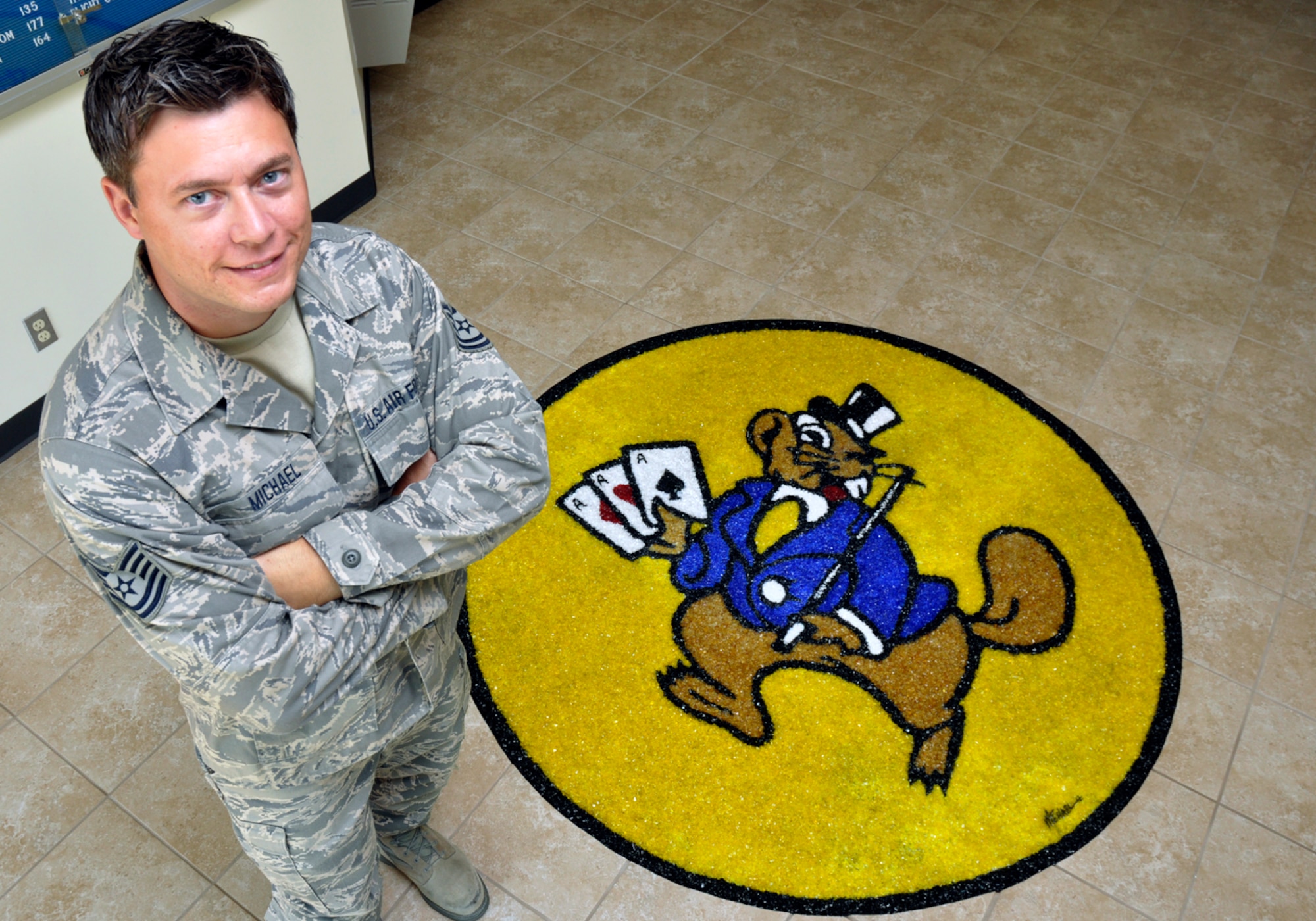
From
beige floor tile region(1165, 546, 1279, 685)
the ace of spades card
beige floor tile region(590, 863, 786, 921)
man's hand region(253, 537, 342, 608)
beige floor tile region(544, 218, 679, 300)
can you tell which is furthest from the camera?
beige floor tile region(544, 218, 679, 300)

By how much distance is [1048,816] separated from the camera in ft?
8.50

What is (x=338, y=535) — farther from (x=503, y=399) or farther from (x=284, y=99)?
(x=284, y=99)

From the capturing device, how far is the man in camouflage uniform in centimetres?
125

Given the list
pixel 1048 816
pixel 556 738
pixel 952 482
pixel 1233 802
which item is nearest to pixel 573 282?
pixel 952 482

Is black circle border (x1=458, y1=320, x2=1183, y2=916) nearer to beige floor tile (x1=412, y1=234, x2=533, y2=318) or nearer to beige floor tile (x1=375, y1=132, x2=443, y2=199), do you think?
beige floor tile (x1=412, y1=234, x2=533, y2=318)

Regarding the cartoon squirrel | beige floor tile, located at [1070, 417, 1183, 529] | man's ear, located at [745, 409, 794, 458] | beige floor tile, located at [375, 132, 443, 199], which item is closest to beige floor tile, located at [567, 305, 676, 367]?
man's ear, located at [745, 409, 794, 458]

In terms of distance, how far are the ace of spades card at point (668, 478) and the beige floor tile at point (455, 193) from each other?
56.3 inches

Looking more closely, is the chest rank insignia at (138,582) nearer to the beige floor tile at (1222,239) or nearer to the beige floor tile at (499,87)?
the beige floor tile at (499,87)

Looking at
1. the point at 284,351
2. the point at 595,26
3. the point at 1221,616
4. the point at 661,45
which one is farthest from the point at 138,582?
the point at 595,26

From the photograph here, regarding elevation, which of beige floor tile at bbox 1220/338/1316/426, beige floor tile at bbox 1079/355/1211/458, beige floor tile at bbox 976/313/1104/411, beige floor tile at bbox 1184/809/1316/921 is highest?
beige floor tile at bbox 976/313/1104/411

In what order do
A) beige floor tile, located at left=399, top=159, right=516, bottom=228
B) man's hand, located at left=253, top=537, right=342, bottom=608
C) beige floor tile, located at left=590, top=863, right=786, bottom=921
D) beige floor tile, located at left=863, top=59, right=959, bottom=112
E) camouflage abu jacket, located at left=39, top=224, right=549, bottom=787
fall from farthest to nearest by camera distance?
1. beige floor tile, located at left=863, top=59, right=959, bottom=112
2. beige floor tile, located at left=399, top=159, right=516, bottom=228
3. beige floor tile, located at left=590, top=863, right=786, bottom=921
4. man's hand, located at left=253, top=537, right=342, bottom=608
5. camouflage abu jacket, located at left=39, top=224, right=549, bottom=787

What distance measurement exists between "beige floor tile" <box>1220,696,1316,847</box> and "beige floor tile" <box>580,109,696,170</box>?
9.97 ft

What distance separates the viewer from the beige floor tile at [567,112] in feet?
15.4

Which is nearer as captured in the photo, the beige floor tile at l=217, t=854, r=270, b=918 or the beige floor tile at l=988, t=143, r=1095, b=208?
the beige floor tile at l=217, t=854, r=270, b=918
